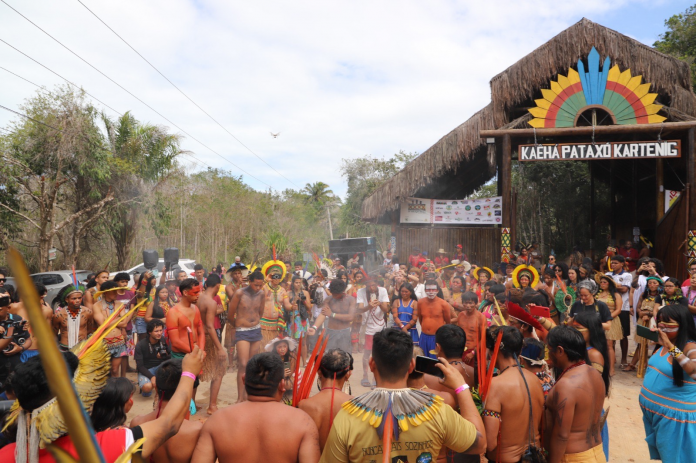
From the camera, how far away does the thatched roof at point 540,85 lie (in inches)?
452

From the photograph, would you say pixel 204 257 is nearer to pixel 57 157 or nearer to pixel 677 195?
pixel 57 157

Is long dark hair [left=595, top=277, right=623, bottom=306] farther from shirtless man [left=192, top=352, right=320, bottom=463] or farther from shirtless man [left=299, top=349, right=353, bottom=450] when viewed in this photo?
shirtless man [left=192, top=352, right=320, bottom=463]

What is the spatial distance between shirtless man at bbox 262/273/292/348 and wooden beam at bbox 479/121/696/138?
7474mm

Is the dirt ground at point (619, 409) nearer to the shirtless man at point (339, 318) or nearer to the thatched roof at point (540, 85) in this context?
the shirtless man at point (339, 318)

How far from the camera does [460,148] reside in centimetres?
1293

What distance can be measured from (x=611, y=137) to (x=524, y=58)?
4.01 meters

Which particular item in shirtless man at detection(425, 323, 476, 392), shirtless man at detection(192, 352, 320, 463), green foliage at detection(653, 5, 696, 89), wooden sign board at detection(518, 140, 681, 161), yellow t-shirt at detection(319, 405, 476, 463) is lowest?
shirtless man at detection(192, 352, 320, 463)

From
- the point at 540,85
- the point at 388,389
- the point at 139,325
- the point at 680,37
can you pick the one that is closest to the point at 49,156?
the point at 139,325

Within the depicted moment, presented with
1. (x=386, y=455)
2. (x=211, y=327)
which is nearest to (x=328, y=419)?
(x=386, y=455)

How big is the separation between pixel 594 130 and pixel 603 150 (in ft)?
1.81

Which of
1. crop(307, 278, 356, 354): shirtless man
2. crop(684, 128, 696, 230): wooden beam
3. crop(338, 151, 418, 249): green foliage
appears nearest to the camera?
crop(307, 278, 356, 354): shirtless man

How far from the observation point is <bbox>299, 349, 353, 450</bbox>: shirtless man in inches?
118

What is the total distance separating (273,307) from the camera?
23.0 feet

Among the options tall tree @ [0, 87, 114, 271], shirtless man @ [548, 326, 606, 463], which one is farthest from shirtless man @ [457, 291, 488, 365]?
tall tree @ [0, 87, 114, 271]
